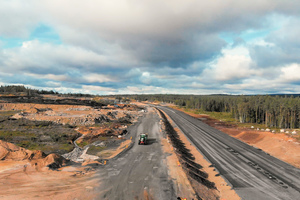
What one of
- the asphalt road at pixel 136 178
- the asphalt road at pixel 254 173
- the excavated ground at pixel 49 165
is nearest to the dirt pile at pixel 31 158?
the excavated ground at pixel 49 165

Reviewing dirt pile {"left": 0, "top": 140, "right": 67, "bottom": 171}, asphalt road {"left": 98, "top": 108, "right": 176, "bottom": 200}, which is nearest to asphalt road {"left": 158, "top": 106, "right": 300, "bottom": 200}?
asphalt road {"left": 98, "top": 108, "right": 176, "bottom": 200}

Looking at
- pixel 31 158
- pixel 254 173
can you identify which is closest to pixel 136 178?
pixel 31 158

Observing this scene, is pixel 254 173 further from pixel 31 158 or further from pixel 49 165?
pixel 31 158

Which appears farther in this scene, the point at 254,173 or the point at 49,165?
the point at 254,173

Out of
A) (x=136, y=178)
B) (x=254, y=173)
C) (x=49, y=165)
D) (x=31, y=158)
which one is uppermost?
(x=31, y=158)

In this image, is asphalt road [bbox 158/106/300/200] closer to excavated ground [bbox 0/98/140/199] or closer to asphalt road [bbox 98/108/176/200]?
asphalt road [bbox 98/108/176/200]

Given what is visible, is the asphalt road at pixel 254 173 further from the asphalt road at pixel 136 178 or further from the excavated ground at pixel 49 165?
the excavated ground at pixel 49 165

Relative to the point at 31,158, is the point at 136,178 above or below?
below
